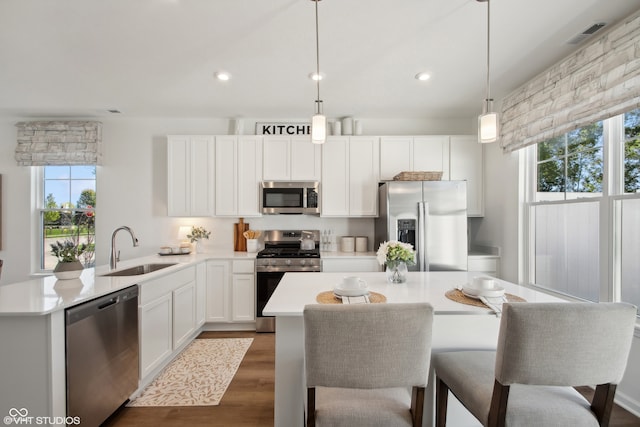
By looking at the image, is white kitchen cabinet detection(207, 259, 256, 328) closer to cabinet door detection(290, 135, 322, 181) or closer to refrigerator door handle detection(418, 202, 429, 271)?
cabinet door detection(290, 135, 322, 181)

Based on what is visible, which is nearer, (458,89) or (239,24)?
(239,24)

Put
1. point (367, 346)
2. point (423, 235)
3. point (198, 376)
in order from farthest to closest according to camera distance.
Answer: point (423, 235) < point (198, 376) < point (367, 346)

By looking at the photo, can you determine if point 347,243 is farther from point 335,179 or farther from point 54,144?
point 54,144

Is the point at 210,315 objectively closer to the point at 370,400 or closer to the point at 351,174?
the point at 351,174

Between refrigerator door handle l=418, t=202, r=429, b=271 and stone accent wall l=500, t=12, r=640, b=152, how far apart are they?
1092 mm

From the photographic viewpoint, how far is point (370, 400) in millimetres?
1188

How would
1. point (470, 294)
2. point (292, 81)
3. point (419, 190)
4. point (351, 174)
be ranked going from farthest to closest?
point (351, 174) → point (419, 190) → point (292, 81) → point (470, 294)

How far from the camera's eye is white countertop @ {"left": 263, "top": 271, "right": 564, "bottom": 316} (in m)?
1.44

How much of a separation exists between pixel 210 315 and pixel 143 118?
9.05ft

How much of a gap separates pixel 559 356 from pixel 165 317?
265cm

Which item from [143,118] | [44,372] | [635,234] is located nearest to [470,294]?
[635,234]

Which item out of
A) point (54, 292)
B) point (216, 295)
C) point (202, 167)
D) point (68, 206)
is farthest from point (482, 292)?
point (68, 206)

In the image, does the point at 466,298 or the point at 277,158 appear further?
the point at 277,158

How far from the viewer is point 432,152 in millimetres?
3678
